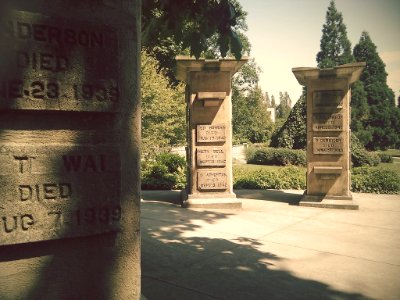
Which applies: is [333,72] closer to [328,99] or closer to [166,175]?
[328,99]

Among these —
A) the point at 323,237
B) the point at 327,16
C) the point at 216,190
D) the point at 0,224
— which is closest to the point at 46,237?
the point at 0,224

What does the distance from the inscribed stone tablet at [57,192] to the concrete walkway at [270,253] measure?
167 cm

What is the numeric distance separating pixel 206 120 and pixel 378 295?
205 inches

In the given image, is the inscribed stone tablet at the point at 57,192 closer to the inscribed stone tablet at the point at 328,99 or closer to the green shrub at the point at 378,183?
the inscribed stone tablet at the point at 328,99

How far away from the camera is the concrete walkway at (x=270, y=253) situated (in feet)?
11.4

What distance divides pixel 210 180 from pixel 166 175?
3.56m

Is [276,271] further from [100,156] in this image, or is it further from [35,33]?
[35,33]

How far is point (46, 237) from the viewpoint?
178cm

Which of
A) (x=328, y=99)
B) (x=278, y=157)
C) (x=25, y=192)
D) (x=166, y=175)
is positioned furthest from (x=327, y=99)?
(x=278, y=157)

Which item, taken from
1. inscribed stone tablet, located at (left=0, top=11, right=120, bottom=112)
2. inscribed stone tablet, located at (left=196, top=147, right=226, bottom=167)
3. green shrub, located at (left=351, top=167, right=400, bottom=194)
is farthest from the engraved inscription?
inscribed stone tablet, located at (left=0, top=11, right=120, bottom=112)

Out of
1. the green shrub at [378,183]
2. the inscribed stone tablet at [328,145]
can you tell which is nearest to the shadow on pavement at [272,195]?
the inscribed stone tablet at [328,145]

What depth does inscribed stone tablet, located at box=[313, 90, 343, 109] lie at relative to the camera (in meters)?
7.91

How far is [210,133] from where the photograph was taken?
7812 mm

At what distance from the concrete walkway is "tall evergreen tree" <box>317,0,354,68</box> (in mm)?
47611
